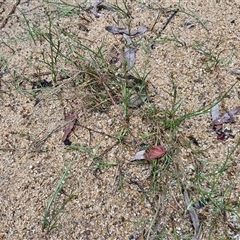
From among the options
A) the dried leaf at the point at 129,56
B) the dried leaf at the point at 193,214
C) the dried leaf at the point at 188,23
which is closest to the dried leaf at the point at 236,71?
the dried leaf at the point at 188,23

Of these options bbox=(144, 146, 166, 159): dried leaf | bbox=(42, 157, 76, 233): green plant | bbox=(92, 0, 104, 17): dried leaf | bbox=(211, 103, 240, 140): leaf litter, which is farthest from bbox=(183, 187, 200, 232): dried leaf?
bbox=(92, 0, 104, 17): dried leaf

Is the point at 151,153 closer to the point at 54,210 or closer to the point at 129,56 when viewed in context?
the point at 54,210

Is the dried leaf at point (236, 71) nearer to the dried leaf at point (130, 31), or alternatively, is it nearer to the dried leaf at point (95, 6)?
the dried leaf at point (130, 31)

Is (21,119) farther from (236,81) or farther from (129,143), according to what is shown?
(236,81)

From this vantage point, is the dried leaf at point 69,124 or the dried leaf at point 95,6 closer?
the dried leaf at point 69,124

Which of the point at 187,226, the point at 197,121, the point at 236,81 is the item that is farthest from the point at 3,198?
the point at 236,81

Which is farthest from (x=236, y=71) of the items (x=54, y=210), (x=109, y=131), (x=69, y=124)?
(x=54, y=210)
